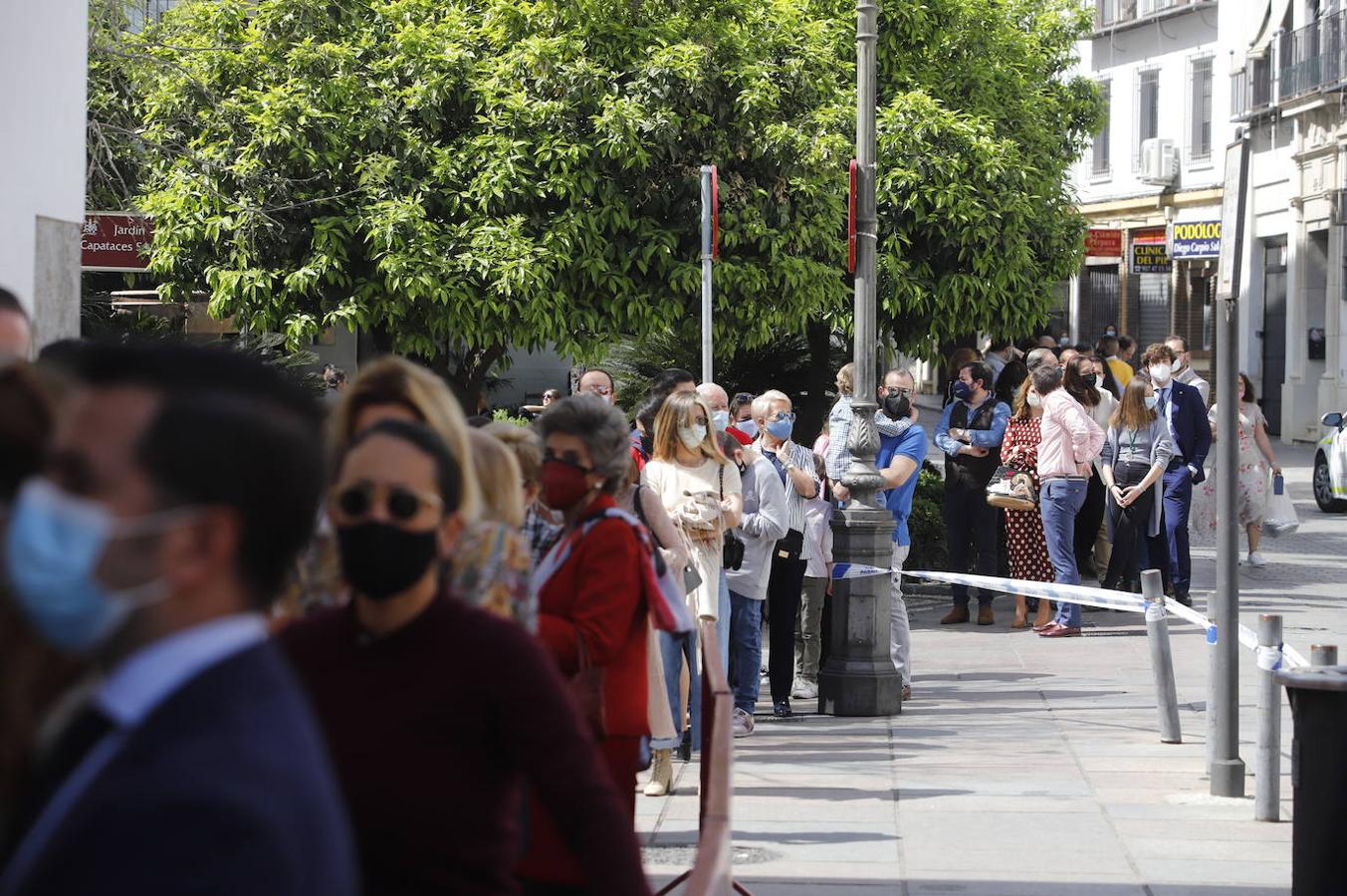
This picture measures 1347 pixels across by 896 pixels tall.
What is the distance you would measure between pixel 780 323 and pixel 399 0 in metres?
4.40

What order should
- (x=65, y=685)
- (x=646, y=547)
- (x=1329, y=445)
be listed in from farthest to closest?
(x=1329, y=445)
(x=646, y=547)
(x=65, y=685)

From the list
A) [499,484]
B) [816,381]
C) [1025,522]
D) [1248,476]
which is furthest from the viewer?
[816,381]

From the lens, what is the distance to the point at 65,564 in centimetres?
163

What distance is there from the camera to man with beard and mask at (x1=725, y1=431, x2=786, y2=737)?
32.3ft

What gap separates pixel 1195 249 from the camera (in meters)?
14.1

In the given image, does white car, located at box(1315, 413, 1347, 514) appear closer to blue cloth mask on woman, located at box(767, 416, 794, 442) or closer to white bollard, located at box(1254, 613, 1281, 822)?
blue cloth mask on woman, located at box(767, 416, 794, 442)

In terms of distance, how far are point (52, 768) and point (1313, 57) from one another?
36.7 m

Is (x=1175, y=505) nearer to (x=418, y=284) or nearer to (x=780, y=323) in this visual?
(x=780, y=323)

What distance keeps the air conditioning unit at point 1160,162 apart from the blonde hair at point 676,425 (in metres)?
38.6

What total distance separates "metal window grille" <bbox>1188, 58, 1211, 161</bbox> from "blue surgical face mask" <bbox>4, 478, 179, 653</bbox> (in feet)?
150

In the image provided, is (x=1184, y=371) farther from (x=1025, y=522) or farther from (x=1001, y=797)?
(x=1001, y=797)

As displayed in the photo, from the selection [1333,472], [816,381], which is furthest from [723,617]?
[1333,472]

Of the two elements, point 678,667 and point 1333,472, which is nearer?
point 678,667

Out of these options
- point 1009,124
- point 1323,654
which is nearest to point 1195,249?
point 1323,654
